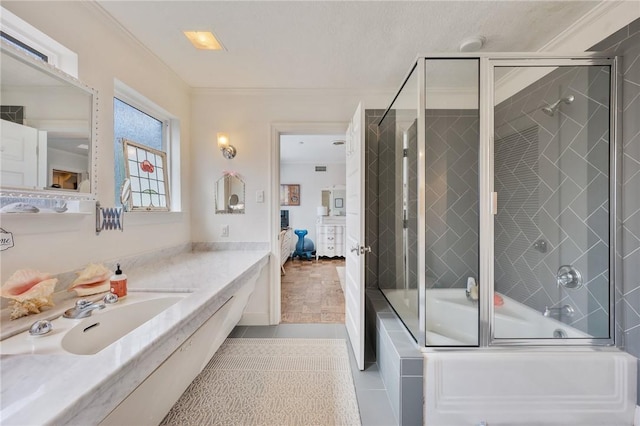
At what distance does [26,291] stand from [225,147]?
5.92 ft

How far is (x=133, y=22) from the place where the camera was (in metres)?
1.59

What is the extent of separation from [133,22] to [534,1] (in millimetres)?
2417

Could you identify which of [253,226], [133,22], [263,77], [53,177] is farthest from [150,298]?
[263,77]

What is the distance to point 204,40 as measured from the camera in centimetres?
175

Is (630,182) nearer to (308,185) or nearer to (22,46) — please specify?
(22,46)

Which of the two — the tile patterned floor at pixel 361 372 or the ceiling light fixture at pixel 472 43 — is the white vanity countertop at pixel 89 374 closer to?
the tile patterned floor at pixel 361 372

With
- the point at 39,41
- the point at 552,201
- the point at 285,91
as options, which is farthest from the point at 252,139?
the point at 552,201

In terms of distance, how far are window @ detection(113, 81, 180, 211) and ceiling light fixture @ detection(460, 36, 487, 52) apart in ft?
7.87

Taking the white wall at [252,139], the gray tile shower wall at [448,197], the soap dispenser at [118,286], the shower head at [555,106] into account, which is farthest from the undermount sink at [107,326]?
the shower head at [555,106]

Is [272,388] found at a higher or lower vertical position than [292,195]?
lower

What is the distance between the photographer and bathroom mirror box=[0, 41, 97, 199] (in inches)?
38.9

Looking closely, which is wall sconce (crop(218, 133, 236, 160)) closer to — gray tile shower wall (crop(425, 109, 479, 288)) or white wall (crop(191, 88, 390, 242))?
white wall (crop(191, 88, 390, 242))

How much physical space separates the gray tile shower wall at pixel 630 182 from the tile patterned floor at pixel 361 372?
1.37 metres

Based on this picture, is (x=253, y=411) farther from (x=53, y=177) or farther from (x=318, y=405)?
(x=53, y=177)
